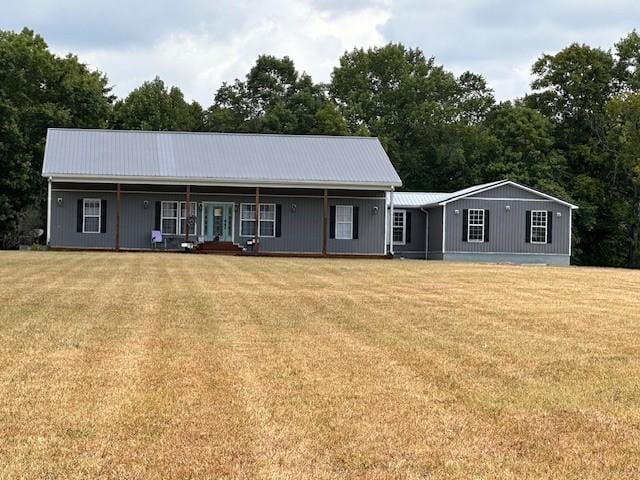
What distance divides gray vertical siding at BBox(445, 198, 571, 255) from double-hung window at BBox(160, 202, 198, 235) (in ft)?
34.1

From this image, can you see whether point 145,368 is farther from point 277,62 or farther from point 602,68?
point 277,62

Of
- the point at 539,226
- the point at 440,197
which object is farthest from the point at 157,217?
the point at 539,226

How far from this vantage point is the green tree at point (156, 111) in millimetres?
48416

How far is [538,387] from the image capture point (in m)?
6.92

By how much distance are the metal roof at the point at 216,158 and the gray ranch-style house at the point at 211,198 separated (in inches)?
1.5

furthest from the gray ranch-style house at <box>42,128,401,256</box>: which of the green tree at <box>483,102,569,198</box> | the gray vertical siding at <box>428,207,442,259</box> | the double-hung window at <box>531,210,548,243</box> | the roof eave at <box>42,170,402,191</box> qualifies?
the green tree at <box>483,102,569,198</box>

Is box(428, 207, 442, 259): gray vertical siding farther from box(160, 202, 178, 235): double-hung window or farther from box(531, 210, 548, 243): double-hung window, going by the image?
box(160, 202, 178, 235): double-hung window

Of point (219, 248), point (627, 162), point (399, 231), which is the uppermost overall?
point (627, 162)

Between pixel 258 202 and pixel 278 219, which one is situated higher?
pixel 258 202

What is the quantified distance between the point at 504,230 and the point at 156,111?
→ 2446 centimetres

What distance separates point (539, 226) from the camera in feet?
111

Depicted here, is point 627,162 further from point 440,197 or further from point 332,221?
point 332,221

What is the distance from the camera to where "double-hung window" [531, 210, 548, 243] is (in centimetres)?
3375

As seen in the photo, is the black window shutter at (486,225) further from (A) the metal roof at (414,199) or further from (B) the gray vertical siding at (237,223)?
(B) the gray vertical siding at (237,223)
